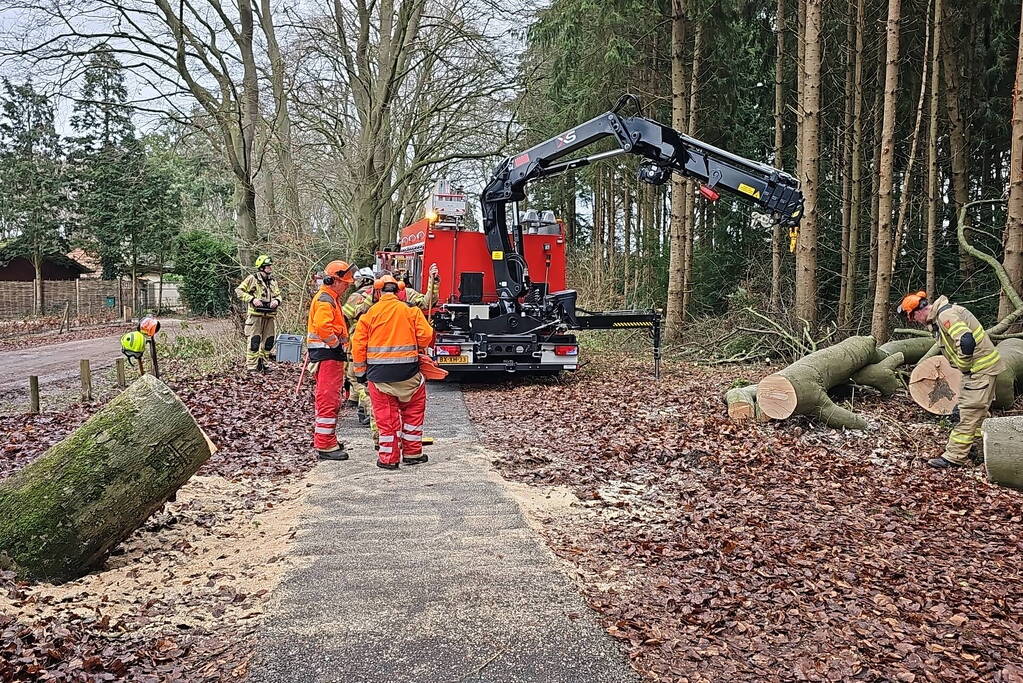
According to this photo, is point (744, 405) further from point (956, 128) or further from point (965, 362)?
point (956, 128)

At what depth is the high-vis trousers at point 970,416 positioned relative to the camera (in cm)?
743

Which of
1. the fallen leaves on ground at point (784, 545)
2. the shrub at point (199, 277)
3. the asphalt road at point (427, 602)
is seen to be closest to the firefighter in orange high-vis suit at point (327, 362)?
the asphalt road at point (427, 602)

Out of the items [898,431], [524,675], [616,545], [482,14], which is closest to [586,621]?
[524,675]

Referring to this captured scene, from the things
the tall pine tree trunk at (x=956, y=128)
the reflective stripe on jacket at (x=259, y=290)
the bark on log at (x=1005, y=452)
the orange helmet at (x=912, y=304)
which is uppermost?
the tall pine tree trunk at (x=956, y=128)

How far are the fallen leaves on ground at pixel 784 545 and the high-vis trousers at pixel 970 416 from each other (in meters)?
0.21

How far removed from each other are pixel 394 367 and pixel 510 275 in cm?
596

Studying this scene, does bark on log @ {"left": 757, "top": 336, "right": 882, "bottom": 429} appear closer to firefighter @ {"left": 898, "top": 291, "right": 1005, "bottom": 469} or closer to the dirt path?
firefighter @ {"left": 898, "top": 291, "right": 1005, "bottom": 469}

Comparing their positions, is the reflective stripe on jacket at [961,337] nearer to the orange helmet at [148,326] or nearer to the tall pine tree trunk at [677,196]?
the orange helmet at [148,326]

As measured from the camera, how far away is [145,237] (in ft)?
118

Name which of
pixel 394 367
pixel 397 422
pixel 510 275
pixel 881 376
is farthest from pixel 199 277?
pixel 881 376

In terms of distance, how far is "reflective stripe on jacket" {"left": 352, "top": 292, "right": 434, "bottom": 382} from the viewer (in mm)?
7336

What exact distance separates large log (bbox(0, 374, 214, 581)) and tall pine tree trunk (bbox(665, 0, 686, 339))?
39.0 feet

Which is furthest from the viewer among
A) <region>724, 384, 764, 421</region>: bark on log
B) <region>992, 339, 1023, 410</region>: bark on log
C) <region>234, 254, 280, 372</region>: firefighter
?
<region>234, 254, 280, 372</region>: firefighter

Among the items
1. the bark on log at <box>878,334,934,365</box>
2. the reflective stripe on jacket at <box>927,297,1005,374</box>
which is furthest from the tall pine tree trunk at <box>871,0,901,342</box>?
the reflective stripe on jacket at <box>927,297,1005,374</box>
